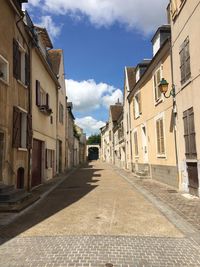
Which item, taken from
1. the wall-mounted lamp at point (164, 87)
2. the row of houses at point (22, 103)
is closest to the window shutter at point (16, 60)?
the row of houses at point (22, 103)

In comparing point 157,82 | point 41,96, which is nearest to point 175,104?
point 157,82

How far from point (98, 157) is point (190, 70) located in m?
68.1

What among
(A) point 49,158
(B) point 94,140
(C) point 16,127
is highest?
(B) point 94,140

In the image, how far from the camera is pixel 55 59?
953 inches

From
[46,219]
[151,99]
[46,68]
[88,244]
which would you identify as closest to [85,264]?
[88,244]

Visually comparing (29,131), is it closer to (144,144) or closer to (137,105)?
(144,144)

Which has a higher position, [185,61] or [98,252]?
[185,61]

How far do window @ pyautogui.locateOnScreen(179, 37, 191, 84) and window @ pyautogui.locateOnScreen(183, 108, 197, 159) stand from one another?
1.25 meters

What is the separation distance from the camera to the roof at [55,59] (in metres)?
23.1

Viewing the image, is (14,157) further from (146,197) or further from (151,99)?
(151,99)

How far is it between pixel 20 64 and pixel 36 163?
17.1 ft

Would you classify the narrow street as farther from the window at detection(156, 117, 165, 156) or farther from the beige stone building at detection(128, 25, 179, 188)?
the window at detection(156, 117, 165, 156)

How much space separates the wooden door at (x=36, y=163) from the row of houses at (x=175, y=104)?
6.25m

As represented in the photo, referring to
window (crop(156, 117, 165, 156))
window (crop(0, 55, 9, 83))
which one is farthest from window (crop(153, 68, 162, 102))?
window (crop(0, 55, 9, 83))
